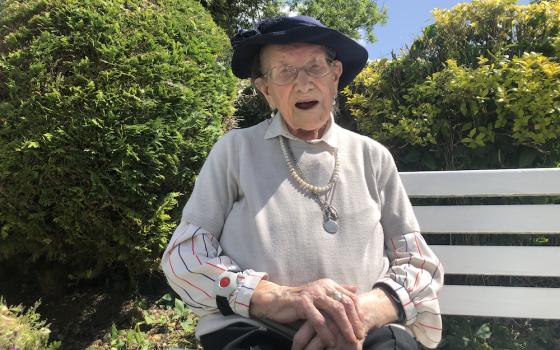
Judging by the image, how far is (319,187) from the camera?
1906 millimetres

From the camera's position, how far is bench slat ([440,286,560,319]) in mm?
2229

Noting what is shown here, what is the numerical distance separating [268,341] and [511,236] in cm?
204

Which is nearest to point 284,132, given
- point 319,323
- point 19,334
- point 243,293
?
point 243,293

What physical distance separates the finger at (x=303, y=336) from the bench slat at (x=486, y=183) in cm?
104

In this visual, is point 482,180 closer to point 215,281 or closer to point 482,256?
point 482,256

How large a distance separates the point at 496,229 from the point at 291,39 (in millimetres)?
1383

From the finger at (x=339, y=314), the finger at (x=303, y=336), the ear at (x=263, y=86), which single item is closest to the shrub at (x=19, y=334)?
the finger at (x=303, y=336)

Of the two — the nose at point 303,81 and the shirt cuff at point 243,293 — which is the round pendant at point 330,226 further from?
the nose at point 303,81

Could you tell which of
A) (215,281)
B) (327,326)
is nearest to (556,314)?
(327,326)

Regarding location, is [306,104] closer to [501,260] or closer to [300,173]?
[300,173]

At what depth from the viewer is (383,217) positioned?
199 cm

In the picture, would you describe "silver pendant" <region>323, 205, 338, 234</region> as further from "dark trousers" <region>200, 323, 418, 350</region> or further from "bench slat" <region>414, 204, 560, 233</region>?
"bench slat" <region>414, 204, 560, 233</region>

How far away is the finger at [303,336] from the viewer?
158cm

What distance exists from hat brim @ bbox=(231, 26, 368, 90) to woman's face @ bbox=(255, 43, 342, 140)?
1.9 inches
